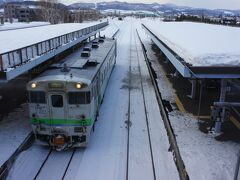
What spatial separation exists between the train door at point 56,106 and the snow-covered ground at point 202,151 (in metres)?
4.81

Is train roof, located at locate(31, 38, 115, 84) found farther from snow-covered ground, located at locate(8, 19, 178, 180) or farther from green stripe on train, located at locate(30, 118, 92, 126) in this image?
snow-covered ground, located at locate(8, 19, 178, 180)

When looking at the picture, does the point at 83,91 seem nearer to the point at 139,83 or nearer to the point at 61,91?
the point at 61,91

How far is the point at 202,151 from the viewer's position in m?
12.7

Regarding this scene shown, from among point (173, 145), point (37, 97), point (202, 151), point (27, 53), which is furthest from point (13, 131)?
point (202, 151)

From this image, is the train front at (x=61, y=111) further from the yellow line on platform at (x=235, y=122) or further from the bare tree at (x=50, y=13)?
the bare tree at (x=50, y=13)

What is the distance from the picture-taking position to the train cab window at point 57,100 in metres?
→ 12.0

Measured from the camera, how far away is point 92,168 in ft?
37.6

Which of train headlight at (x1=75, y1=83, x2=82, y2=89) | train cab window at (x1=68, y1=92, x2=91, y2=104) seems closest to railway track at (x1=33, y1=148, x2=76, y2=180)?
train cab window at (x1=68, y1=92, x2=91, y2=104)

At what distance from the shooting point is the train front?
1184 cm

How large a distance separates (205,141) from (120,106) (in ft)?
19.3

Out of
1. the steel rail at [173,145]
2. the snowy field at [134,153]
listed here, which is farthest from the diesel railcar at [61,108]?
the steel rail at [173,145]

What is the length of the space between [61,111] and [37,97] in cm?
101

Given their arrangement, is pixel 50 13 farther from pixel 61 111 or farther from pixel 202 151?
pixel 202 151

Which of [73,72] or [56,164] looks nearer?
[56,164]
